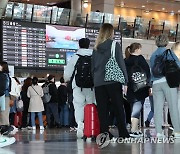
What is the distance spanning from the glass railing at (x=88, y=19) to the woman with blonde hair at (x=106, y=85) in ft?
37.3

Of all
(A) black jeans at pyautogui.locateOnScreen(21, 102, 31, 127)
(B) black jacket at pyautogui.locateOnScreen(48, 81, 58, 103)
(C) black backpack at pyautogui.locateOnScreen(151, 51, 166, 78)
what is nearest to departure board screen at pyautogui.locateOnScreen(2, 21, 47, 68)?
(B) black jacket at pyautogui.locateOnScreen(48, 81, 58, 103)

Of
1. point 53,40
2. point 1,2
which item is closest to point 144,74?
point 53,40

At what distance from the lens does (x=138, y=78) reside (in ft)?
24.3

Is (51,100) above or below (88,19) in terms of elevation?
below

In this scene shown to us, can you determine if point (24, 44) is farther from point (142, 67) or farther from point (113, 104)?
point (113, 104)

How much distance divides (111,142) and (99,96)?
66 centimetres

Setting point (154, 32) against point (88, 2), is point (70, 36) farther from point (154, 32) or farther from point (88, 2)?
point (88, 2)

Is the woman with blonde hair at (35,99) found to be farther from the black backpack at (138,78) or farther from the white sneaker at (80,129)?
the black backpack at (138,78)

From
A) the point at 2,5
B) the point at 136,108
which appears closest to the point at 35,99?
the point at 136,108

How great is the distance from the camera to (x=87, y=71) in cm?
729

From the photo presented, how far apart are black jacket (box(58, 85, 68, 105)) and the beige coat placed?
101 centimetres

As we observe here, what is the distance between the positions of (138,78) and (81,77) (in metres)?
0.91

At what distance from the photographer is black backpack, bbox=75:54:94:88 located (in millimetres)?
7285

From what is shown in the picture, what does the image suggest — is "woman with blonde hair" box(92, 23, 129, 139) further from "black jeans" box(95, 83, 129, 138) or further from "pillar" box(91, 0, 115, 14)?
"pillar" box(91, 0, 115, 14)
